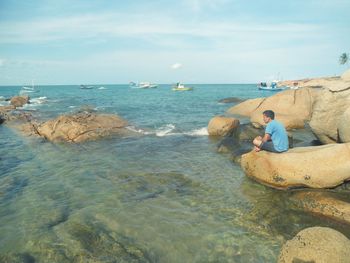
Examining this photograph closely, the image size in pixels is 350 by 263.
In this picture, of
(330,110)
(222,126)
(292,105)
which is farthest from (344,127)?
(292,105)

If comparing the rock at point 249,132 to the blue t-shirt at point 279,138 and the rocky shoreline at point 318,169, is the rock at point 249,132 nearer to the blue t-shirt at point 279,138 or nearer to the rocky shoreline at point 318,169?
the rocky shoreline at point 318,169

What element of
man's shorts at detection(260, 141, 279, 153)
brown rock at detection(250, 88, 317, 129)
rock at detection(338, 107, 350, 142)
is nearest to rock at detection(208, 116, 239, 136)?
brown rock at detection(250, 88, 317, 129)

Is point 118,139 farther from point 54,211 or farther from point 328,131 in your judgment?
point 328,131

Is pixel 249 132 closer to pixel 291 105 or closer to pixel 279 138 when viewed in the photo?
pixel 279 138

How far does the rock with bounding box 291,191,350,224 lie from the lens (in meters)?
7.58

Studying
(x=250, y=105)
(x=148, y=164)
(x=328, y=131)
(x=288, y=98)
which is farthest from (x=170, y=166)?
(x=250, y=105)

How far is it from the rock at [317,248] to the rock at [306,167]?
3.62 meters

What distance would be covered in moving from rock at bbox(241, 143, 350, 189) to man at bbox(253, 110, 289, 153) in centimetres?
31

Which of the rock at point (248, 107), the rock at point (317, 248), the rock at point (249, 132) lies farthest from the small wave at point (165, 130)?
the rock at point (317, 248)

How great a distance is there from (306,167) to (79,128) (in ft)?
44.6

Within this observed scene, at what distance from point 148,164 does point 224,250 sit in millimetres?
6854

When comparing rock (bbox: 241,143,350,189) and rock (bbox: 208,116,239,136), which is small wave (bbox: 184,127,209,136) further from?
rock (bbox: 241,143,350,189)

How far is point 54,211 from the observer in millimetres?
8594

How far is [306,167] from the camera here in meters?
8.89
